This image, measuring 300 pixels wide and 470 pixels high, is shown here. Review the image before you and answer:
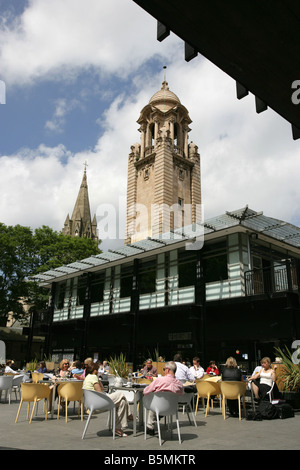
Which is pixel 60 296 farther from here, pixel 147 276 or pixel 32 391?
pixel 32 391

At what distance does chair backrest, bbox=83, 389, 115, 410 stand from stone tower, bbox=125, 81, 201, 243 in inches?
1239

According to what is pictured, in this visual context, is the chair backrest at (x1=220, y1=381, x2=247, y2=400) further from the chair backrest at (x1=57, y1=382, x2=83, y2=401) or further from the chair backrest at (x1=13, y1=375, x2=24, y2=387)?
the chair backrest at (x1=13, y1=375, x2=24, y2=387)

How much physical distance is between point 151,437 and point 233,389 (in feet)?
8.16

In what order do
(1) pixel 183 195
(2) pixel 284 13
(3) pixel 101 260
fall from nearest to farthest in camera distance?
(2) pixel 284 13 < (3) pixel 101 260 < (1) pixel 183 195

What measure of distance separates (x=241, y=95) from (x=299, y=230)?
1579 centimetres

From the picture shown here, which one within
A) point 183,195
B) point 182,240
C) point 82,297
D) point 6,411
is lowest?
point 6,411

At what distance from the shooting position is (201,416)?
8.88 m

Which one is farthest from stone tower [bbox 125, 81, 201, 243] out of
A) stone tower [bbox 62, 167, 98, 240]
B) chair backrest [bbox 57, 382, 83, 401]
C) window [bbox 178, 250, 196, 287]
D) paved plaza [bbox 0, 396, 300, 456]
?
stone tower [bbox 62, 167, 98, 240]

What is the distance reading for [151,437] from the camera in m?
6.33

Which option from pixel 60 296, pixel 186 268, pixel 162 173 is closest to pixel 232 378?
pixel 186 268

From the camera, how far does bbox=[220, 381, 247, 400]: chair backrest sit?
8055 millimetres

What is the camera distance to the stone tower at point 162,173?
4041 centimetres

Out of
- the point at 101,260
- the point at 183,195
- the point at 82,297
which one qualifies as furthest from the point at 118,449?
the point at 183,195
